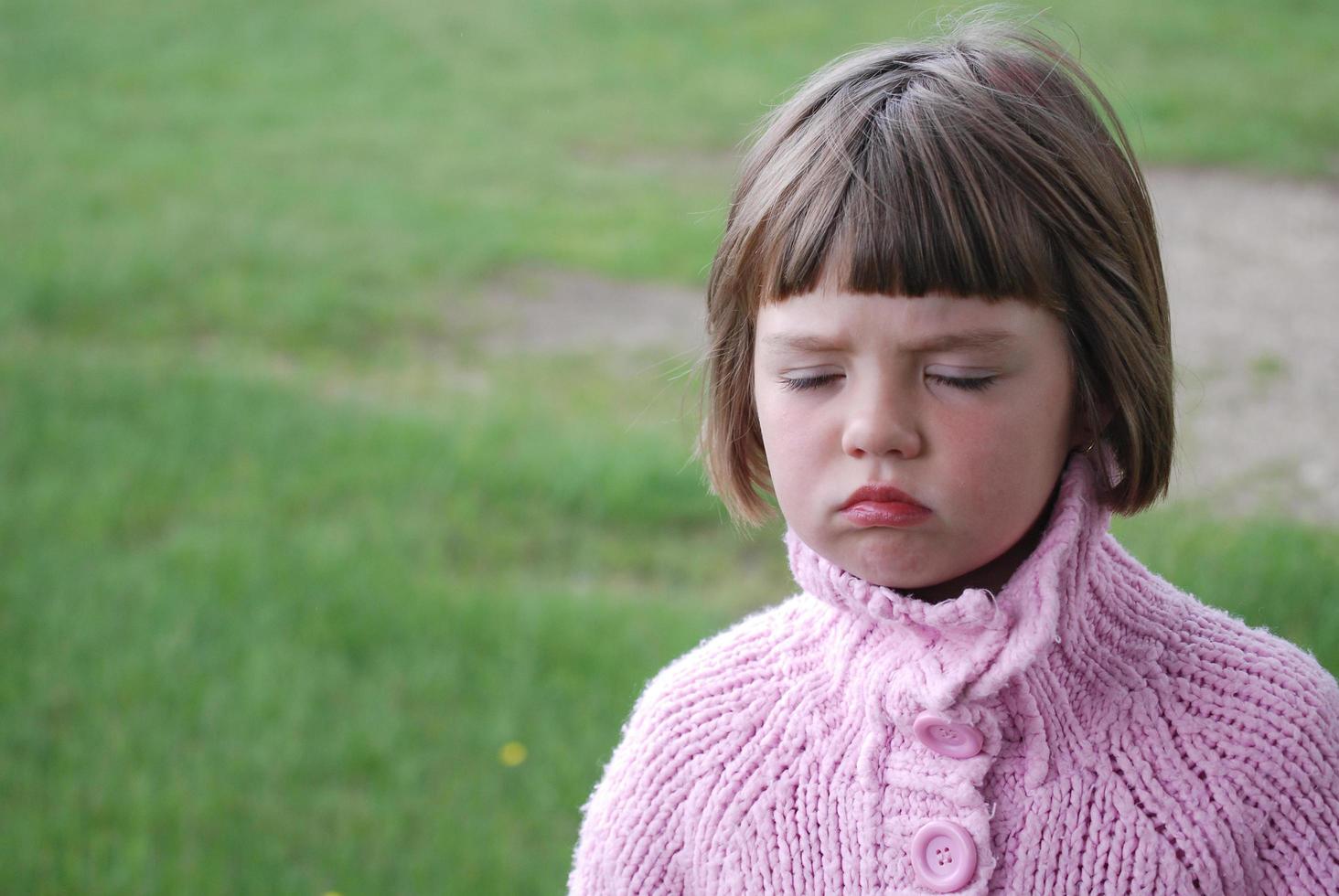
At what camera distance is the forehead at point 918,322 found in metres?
1.48

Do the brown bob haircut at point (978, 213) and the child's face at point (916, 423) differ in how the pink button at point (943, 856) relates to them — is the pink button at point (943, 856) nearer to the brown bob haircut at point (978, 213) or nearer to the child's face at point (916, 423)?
the child's face at point (916, 423)

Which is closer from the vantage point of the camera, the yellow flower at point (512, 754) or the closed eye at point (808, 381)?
the closed eye at point (808, 381)

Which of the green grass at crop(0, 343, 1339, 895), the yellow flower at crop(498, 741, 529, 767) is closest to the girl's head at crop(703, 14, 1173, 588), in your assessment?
the green grass at crop(0, 343, 1339, 895)

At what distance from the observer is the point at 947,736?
1557 millimetres

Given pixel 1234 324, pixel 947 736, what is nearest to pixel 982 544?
pixel 947 736

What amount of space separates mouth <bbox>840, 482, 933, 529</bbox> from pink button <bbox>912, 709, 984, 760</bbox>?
0.21 metres

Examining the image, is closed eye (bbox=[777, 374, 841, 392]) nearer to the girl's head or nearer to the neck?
the girl's head

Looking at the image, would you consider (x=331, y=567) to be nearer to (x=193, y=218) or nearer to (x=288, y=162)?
(x=193, y=218)

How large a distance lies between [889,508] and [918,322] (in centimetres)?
19

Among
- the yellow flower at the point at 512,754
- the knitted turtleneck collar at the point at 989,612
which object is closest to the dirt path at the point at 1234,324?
the yellow flower at the point at 512,754

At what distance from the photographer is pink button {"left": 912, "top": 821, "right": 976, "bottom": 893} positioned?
59.7 inches

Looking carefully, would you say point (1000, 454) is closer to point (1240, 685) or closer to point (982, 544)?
point (982, 544)

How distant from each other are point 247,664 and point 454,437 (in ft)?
4.97

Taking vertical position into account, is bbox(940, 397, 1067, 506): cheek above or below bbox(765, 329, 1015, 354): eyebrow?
below
